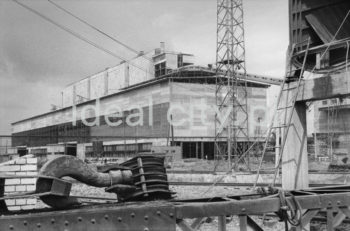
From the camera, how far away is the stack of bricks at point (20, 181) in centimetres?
859

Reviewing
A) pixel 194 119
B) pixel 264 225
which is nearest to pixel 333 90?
pixel 264 225

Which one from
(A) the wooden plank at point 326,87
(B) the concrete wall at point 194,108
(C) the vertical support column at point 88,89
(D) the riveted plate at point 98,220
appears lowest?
(D) the riveted plate at point 98,220

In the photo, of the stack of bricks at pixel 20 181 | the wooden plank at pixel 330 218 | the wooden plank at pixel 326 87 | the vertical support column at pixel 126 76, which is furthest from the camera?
the vertical support column at pixel 126 76

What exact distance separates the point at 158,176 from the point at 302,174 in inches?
301

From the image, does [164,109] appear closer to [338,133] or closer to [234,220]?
[338,133]

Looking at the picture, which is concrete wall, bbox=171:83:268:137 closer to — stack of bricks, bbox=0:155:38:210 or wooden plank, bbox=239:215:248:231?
stack of bricks, bbox=0:155:38:210

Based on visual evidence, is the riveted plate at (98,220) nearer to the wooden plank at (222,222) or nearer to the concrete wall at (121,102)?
the wooden plank at (222,222)

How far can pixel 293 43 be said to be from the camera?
12.0 metres

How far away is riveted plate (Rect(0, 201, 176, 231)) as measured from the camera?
392cm

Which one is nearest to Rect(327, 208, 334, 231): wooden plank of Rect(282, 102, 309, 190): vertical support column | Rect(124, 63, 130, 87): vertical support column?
Rect(282, 102, 309, 190): vertical support column

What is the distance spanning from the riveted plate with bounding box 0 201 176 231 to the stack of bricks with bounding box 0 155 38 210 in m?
4.74

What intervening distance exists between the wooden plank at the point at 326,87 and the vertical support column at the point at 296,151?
61 centimetres

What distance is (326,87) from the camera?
1045cm

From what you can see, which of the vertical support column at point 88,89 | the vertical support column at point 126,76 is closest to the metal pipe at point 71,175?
the vertical support column at point 126,76
